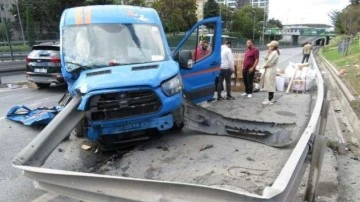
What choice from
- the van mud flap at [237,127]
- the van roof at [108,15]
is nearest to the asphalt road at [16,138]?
the van roof at [108,15]

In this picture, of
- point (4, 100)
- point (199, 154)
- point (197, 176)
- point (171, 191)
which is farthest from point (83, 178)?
point (4, 100)

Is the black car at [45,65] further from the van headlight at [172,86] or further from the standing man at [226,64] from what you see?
the van headlight at [172,86]

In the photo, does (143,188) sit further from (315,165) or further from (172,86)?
(172,86)

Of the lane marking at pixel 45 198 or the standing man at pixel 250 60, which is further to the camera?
the standing man at pixel 250 60

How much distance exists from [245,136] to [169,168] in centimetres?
189

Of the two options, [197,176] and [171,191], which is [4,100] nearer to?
[197,176]

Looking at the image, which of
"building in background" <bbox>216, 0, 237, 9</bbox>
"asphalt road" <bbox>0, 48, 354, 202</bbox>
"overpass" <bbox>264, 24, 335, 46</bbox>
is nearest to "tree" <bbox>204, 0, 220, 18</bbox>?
"building in background" <bbox>216, 0, 237, 9</bbox>

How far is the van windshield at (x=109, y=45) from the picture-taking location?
609 cm

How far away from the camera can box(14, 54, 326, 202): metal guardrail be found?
6.94ft

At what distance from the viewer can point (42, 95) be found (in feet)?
40.2

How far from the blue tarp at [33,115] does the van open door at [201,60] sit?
2855mm

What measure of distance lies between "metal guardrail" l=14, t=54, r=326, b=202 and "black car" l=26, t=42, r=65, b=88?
10258 mm

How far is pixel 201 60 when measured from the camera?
8273 mm

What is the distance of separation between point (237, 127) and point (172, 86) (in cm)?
174
